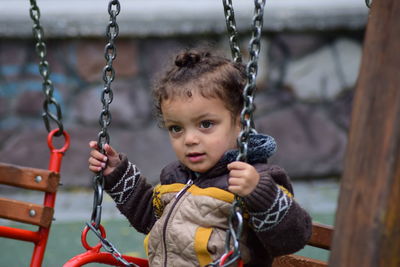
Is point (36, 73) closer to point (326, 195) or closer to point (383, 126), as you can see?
point (326, 195)

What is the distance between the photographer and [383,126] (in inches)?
62.6

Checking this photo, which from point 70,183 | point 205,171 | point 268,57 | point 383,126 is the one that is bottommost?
point 70,183

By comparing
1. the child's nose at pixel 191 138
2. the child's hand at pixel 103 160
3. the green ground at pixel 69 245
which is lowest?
the green ground at pixel 69 245

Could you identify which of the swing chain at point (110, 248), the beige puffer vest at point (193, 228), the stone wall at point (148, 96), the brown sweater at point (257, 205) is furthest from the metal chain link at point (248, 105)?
the stone wall at point (148, 96)

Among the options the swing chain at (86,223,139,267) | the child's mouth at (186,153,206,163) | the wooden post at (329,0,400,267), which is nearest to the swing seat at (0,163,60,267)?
the swing chain at (86,223,139,267)

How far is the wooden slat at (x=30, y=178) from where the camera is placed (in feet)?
9.18

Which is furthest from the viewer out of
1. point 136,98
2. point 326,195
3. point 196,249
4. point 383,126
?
point 136,98

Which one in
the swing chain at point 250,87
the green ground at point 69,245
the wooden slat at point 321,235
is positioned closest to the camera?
the swing chain at point 250,87

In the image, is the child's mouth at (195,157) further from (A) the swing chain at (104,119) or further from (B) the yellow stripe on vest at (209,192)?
(A) the swing chain at (104,119)

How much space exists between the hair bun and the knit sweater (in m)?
0.32

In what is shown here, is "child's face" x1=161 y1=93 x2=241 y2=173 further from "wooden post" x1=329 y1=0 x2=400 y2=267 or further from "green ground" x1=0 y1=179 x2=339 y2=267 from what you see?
"green ground" x1=0 y1=179 x2=339 y2=267

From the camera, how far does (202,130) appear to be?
7.07ft

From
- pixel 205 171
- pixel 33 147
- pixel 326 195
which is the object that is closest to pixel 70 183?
pixel 33 147

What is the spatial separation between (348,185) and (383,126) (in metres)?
0.16
